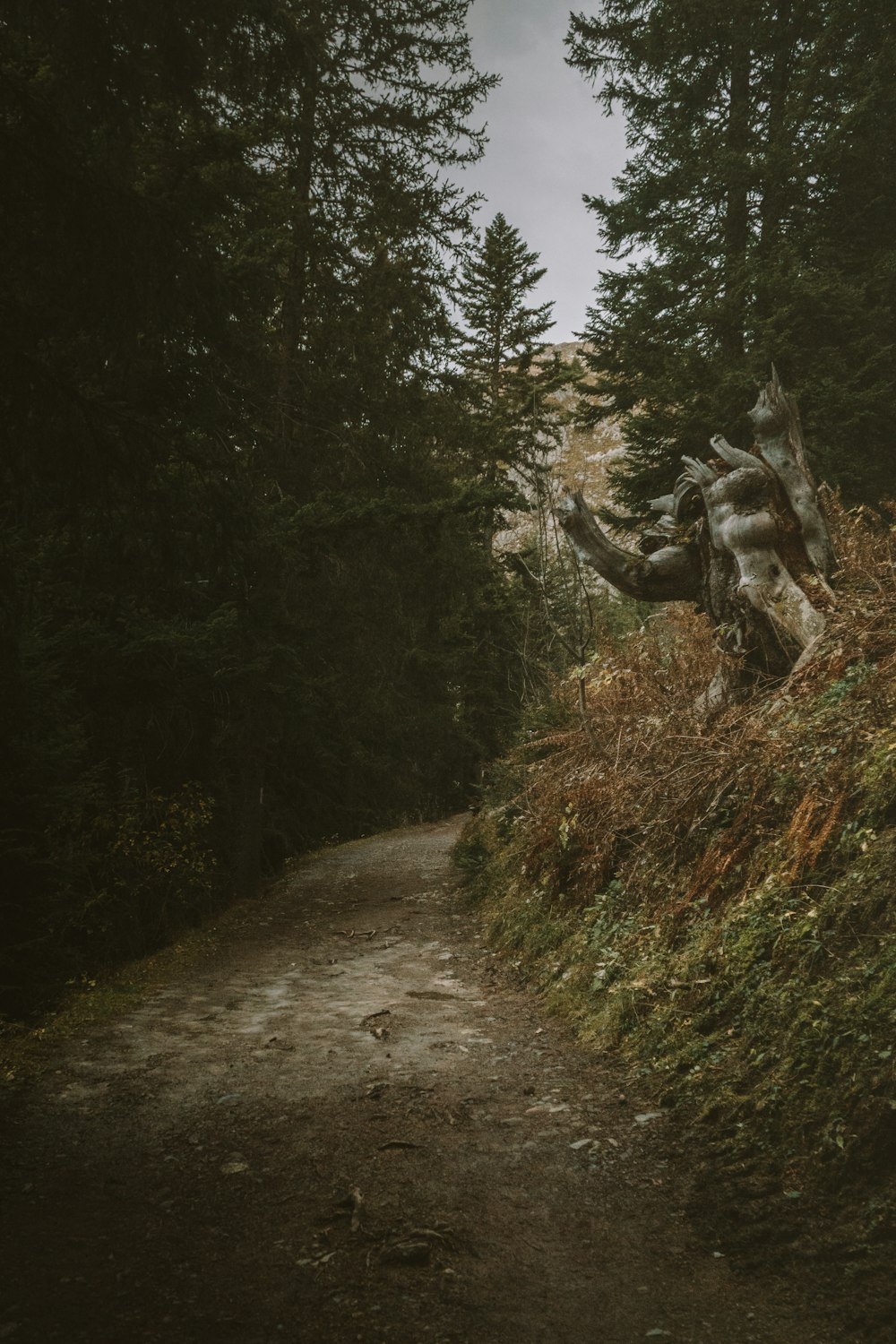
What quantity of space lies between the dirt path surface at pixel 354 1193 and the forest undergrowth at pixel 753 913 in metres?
0.32

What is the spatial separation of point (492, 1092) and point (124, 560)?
3920 mm

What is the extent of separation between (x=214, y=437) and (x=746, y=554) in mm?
4945

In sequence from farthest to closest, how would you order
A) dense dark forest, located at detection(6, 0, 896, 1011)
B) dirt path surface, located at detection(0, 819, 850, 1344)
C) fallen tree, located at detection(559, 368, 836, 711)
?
fallen tree, located at detection(559, 368, 836, 711) → dense dark forest, located at detection(6, 0, 896, 1011) → dirt path surface, located at detection(0, 819, 850, 1344)

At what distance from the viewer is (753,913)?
472 centimetres

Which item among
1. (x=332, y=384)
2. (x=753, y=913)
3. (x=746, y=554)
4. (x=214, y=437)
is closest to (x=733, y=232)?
(x=332, y=384)

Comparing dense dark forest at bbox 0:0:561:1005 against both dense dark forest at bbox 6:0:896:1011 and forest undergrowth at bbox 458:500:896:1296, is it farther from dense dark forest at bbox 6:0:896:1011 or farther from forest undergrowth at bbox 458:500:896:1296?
forest undergrowth at bbox 458:500:896:1296

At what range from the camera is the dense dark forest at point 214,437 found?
14.4 feet

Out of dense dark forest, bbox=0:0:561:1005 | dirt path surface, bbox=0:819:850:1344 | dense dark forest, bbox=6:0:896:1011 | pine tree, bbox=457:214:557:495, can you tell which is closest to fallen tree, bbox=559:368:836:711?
dense dark forest, bbox=6:0:896:1011

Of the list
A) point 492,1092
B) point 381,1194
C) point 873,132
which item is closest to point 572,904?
point 492,1092

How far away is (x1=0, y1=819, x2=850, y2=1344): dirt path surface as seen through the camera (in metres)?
2.69

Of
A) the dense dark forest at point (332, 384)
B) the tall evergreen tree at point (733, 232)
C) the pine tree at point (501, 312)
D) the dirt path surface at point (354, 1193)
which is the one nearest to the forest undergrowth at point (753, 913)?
the dirt path surface at point (354, 1193)

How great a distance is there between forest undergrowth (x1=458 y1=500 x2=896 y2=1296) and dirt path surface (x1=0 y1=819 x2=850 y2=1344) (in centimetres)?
32

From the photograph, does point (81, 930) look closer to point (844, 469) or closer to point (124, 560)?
point (124, 560)

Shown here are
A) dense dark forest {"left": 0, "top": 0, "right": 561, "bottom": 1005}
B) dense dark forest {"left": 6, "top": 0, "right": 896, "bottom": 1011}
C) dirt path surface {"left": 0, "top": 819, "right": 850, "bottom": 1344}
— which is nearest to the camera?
dirt path surface {"left": 0, "top": 819, "right": 850, "bottom": 1344}
